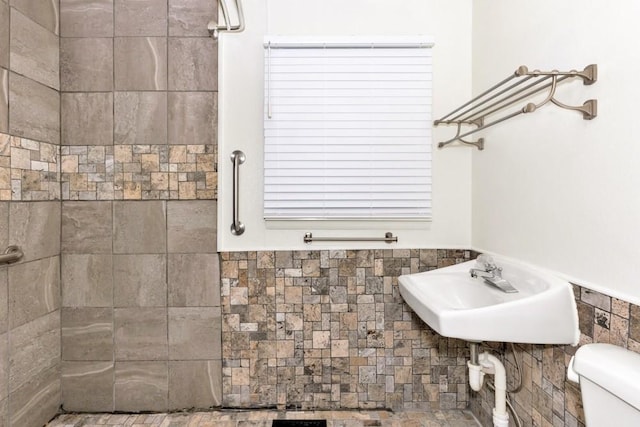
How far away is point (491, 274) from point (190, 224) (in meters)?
1.33

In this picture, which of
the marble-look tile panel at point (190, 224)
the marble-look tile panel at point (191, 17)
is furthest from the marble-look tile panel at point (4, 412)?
the marble-look tile panel at point (191, 17)

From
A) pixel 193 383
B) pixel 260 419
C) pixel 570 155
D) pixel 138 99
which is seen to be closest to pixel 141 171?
pixel 138 99

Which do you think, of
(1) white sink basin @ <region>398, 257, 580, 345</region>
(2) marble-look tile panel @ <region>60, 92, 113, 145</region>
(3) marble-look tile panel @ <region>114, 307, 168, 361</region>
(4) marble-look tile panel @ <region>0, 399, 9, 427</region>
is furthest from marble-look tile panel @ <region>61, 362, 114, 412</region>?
(1) white sink basin @ <region>398, 257, 580, 345</region>

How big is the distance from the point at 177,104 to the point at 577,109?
156 centimetres

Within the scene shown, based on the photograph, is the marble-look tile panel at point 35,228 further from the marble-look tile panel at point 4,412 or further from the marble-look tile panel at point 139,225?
the marble-look tile panel at point 4,412

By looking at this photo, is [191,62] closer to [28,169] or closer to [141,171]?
[141,171]

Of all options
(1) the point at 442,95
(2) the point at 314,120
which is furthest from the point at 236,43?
(1) the point at 442,95

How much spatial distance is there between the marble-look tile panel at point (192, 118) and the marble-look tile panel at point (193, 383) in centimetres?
106

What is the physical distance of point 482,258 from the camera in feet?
4.46

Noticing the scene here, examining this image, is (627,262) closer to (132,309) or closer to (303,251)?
(303,251)

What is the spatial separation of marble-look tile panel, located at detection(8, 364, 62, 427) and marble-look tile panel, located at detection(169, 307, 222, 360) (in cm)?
54

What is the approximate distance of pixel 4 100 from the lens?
4.33 ft

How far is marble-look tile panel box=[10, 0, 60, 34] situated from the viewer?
1400mm

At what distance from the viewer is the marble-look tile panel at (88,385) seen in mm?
1612
